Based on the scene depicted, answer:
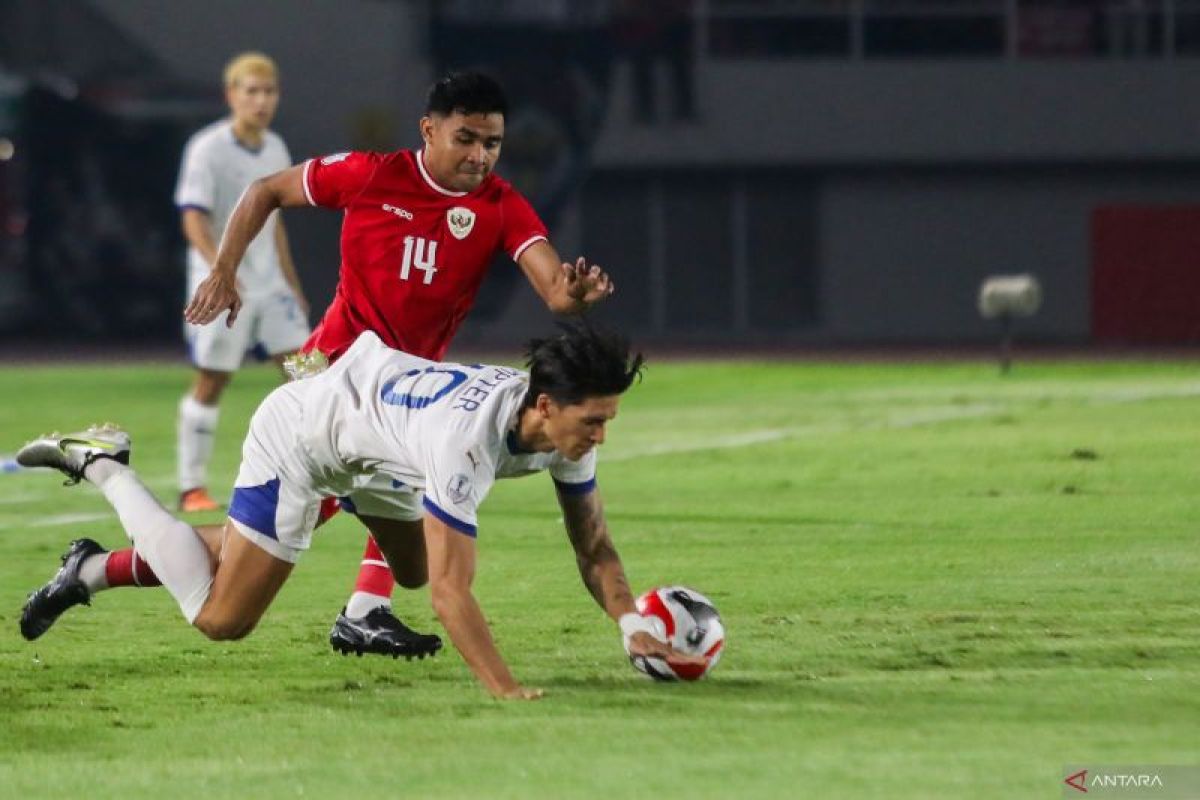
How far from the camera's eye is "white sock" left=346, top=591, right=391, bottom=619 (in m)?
8.09

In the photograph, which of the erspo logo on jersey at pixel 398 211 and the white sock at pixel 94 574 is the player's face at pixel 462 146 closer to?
the erspo logo on jersey at pixel 398 211

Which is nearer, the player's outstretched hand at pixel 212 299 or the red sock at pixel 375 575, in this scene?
the player's outstretched hand at pixel 212 299

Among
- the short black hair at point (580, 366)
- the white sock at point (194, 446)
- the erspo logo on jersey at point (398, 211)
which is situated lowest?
the white sock at point (194, 446)

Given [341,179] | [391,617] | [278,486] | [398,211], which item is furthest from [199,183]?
[278,486]

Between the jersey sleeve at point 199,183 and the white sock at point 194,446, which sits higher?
the jersey sleeve at point 199,183

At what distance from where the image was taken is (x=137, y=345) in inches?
1462

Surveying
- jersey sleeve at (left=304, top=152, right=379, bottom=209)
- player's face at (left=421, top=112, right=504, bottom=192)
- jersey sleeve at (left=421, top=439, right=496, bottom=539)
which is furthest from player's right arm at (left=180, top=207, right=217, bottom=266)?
jersey sleeve at (left=421, top=439, right=496, bottom=539)

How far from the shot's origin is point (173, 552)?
24.4 feet

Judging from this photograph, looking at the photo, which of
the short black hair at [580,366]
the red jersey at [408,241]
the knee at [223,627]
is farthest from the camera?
the red jersey at [408,241]

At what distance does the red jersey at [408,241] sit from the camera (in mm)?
→ 8172

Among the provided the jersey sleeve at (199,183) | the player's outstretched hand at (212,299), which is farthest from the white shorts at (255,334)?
the player's outstretched hand at (212,299)

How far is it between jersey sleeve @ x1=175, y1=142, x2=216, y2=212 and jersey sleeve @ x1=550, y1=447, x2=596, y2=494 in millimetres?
6037

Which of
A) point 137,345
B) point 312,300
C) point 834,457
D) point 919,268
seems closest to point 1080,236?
point 919,268

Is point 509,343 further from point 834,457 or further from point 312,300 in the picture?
point 834,457
